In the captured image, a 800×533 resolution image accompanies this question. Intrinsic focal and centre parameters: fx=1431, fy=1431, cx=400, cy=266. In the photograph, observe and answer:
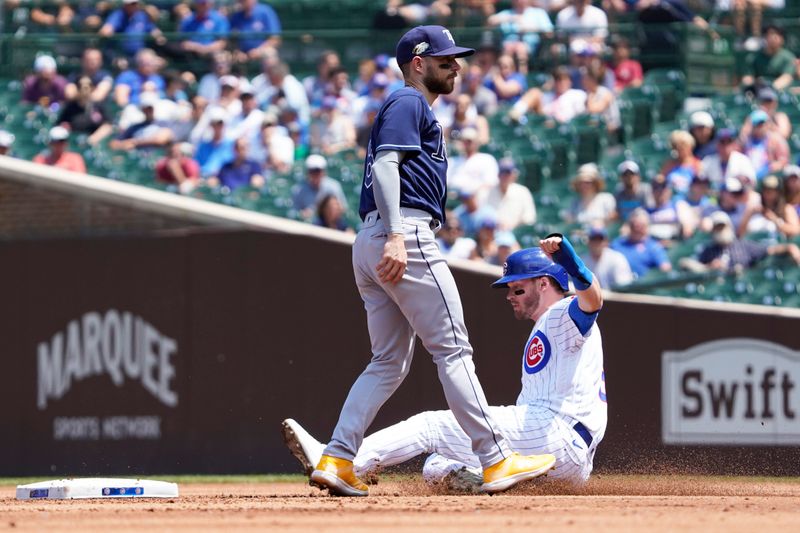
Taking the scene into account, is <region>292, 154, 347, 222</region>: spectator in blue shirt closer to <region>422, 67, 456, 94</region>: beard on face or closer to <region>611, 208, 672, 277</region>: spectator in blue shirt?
<region>611, 208, 672, 277</region>: spectator in blue shirt

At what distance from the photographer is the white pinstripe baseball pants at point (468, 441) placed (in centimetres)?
630

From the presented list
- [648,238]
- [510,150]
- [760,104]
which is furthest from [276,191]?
[760,104]

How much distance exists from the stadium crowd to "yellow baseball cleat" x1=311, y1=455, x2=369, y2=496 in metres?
4.74

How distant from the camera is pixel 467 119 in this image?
41.8 ft

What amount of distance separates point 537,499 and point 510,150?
22.8 ft

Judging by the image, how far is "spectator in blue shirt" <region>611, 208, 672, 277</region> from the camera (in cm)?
1044

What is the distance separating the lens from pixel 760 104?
1205 centimetres

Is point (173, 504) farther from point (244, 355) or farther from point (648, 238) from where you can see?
point (648, 238)

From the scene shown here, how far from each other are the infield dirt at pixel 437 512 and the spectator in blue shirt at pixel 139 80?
826 centimetres

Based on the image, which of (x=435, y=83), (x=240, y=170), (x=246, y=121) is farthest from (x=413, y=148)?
(x=246, y=121)

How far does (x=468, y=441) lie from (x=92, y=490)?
168 centimetres

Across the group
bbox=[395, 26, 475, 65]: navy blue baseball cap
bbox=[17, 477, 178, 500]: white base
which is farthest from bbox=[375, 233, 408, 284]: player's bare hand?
bbox=[17, 477, 178, 500]: white base

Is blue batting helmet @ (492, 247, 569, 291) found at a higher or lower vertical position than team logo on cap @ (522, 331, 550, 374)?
higher

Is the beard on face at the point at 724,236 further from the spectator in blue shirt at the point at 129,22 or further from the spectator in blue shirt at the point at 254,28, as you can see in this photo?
the spectator in blue shirt at the point at 129,22
